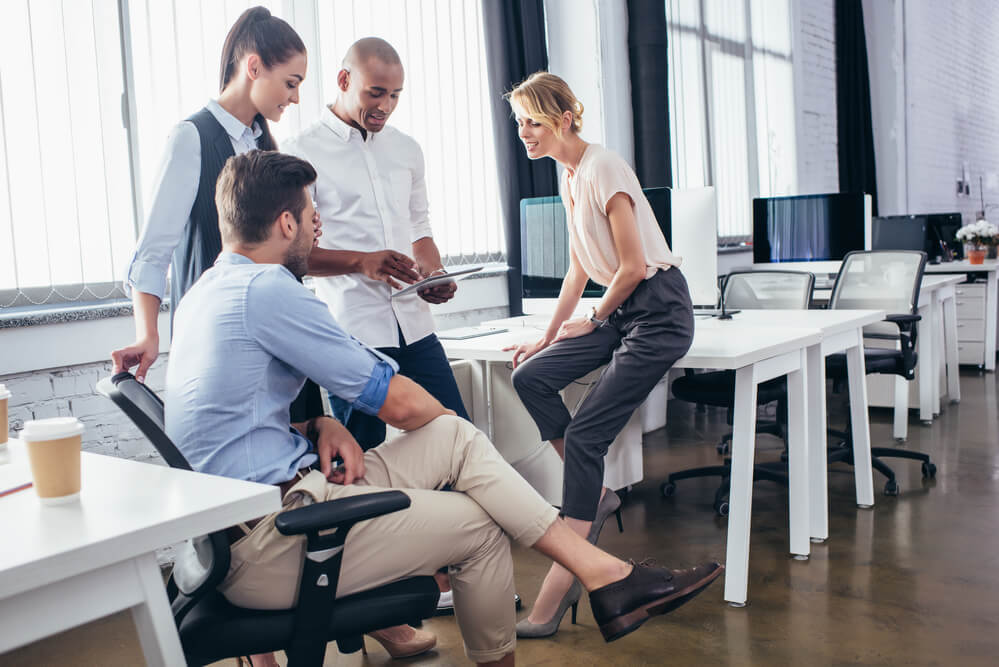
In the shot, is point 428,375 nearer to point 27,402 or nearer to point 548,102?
point 548,102

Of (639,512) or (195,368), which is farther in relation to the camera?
(639,512)

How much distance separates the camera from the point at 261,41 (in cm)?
187

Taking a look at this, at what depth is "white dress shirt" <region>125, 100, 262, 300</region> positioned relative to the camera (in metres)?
1.79

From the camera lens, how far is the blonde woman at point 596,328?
2281mm

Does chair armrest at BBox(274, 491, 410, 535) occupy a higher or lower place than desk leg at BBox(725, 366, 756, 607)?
higher

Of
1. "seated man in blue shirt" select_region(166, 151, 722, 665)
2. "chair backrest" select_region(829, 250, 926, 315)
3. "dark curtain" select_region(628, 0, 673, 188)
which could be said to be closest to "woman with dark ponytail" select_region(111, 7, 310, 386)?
"seated man in blue shirt" select_region(166, 151, 722, 665)

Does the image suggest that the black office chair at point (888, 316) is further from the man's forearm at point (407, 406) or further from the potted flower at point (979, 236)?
the man's forearm at point (407, 406)

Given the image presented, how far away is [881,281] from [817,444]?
1.49 meters

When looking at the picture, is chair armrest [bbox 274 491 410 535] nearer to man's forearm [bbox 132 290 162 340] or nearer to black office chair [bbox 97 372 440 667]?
black office chair [bbox 97 372 440 667]

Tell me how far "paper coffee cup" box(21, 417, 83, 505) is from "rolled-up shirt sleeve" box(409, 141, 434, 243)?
1.39m

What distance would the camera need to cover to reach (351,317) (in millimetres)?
2170

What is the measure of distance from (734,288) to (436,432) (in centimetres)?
255

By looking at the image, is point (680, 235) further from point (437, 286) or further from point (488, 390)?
point (437, 286)

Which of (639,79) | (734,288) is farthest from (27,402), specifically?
(639,79)
